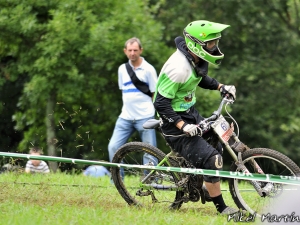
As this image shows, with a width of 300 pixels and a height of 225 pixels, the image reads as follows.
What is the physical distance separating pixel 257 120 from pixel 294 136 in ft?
4.44

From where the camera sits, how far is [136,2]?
654 inches

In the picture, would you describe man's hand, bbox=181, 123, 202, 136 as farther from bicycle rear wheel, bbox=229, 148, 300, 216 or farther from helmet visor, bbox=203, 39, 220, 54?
helmet visor, bbox=203, 39, 220, 54

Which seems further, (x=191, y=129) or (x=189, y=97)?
(x=189, y=97)

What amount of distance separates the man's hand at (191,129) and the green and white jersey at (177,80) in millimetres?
321

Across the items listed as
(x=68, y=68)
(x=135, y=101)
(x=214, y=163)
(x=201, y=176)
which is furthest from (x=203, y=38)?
(x=68, y=68)

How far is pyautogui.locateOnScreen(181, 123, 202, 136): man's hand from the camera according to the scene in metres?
7.02

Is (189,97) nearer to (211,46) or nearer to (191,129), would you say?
(191,129)

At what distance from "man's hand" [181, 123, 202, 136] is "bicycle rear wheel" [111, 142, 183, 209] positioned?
1.89 ft

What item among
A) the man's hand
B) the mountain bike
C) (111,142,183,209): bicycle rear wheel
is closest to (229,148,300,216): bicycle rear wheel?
the mountain bike

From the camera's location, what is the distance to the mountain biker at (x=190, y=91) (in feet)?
23.2

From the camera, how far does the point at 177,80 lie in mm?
7086

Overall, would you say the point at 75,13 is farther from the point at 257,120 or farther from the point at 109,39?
the point at 257,120

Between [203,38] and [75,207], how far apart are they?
7.14 ft

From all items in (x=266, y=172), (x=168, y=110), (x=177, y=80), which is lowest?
(x=266, y=172)
